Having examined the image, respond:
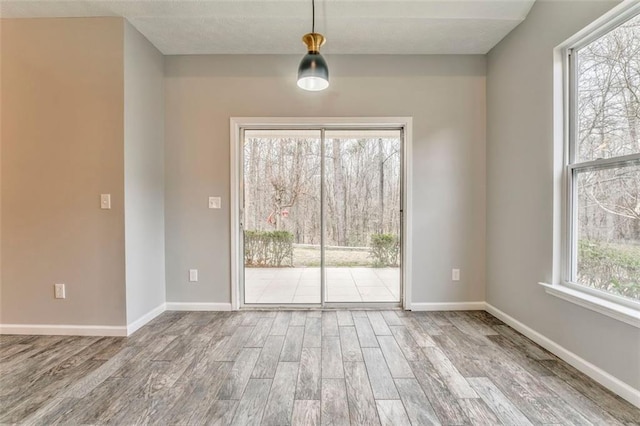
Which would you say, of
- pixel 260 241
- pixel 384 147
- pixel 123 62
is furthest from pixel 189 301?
pixel 384 147

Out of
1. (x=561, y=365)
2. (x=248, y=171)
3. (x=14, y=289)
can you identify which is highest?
(x=248, y=171)

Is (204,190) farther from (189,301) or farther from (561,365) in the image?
(561,365)

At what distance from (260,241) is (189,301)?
3.26ft

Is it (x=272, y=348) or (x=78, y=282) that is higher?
(x=78, y=282)

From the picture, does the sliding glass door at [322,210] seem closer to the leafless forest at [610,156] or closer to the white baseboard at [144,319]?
the white baseboard at [144,319]

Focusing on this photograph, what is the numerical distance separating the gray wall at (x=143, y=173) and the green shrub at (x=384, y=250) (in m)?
2.33

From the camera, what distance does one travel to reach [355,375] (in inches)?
77.2

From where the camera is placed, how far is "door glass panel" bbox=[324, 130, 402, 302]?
3307 mm

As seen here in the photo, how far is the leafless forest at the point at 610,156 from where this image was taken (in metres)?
1.80

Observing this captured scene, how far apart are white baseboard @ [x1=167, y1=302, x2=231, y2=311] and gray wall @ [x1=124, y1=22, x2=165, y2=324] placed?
118mm

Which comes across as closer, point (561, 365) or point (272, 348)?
point (561, 365)

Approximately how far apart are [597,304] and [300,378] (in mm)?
1951

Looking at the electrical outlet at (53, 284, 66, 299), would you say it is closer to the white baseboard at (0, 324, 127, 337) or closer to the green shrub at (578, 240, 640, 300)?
the white baseboard at (0, 324, 127, 337)

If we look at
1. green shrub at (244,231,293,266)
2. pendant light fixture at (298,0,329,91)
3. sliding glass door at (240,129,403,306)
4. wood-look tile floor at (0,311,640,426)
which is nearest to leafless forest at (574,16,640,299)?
wood-look tile floor at (0,311,640,426)
